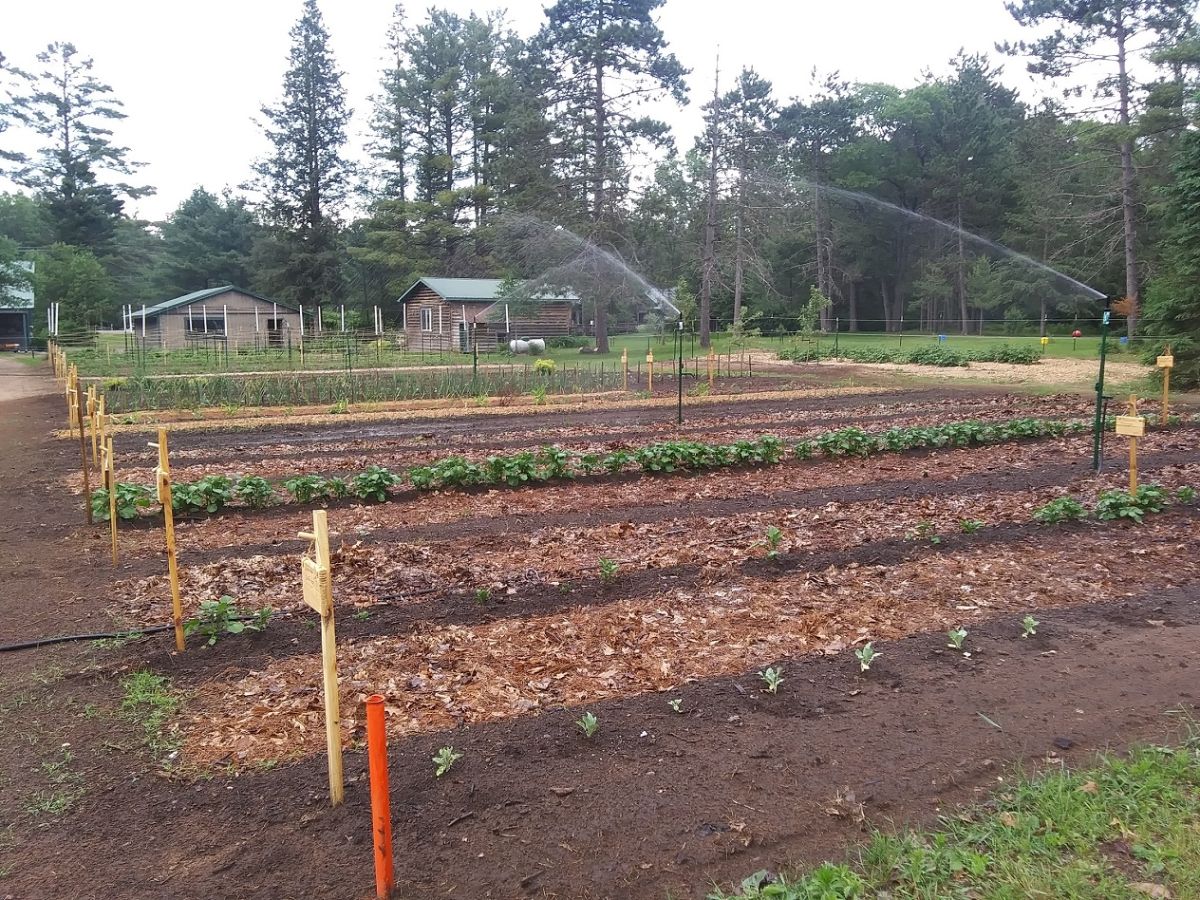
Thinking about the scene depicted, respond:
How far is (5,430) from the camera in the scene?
17.2 metres

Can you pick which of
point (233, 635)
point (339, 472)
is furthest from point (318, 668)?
point (339, 472)

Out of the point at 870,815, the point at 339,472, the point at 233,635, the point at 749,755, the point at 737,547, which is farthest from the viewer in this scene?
the point at 339,472

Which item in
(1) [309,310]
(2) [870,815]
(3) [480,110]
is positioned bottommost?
(2) [870,815]

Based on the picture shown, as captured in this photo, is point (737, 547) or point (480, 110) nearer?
point (737, 547)

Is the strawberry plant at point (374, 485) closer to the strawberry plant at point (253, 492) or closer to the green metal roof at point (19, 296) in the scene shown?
the strawberry plant at point (253, 492)

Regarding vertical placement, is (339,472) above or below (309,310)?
below

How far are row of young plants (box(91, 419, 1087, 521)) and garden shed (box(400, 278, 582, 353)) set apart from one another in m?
28.0

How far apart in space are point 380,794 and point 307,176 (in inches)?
2533

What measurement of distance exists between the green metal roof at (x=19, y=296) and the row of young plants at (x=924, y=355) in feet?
138

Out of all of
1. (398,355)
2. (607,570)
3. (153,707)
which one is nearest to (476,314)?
(398,355)

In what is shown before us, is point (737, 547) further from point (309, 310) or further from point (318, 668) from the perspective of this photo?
point (309, 310)

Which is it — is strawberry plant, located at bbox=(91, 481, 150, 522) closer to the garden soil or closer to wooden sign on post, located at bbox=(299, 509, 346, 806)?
the garden soil

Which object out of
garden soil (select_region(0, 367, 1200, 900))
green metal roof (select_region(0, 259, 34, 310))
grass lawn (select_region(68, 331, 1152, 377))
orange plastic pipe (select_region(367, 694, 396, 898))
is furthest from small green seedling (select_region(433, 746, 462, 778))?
green metal roof (select_region(0, 259, 34, 310))

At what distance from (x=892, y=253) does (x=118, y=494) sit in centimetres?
5651
